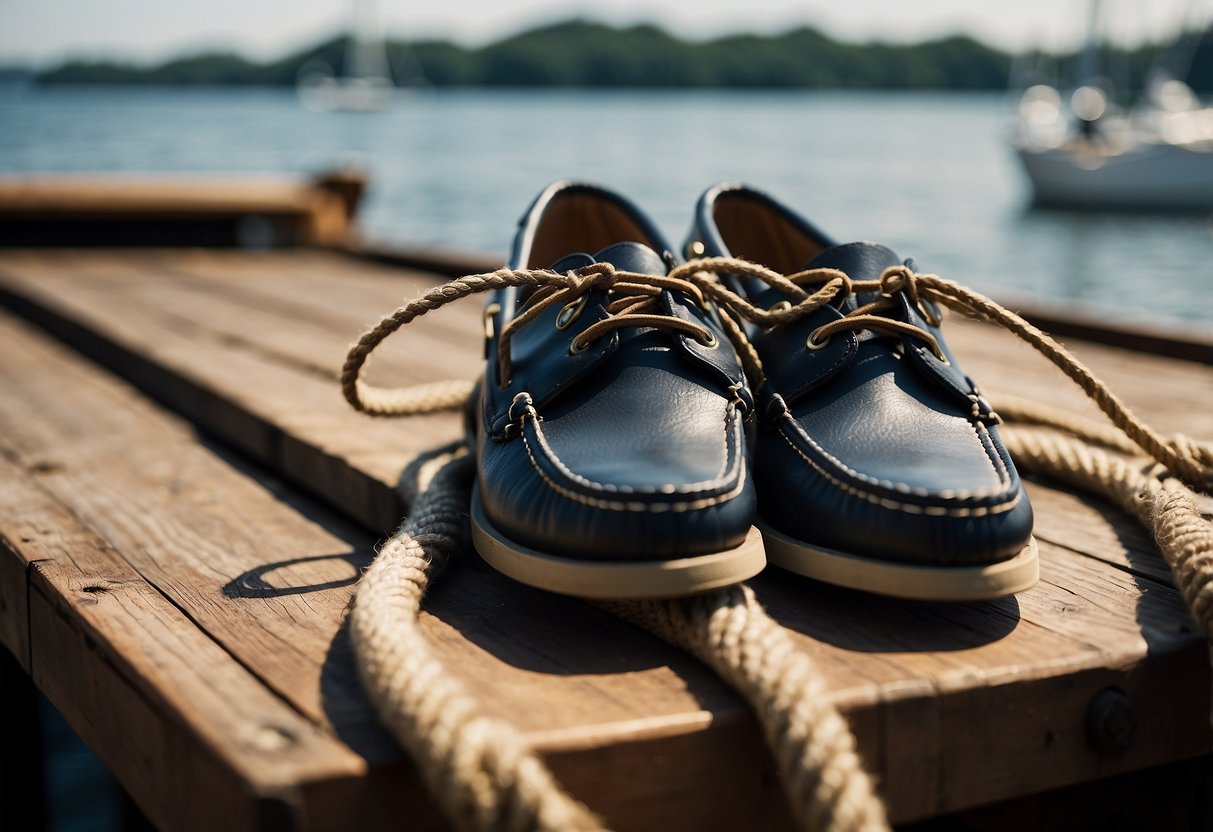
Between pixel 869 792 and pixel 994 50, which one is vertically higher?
pixel 994 50

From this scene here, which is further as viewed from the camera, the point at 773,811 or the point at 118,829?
the point at 118,829

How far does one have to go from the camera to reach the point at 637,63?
3472 inches

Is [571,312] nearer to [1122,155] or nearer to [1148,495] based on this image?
[1148,495]

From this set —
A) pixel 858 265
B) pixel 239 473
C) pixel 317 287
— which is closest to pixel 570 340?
pixel 858 265

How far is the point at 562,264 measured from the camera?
1.70 meters

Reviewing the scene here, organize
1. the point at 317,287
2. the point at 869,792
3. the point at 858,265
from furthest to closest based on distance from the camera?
the point at 317,287
the point at 858,265
the point at 869,792

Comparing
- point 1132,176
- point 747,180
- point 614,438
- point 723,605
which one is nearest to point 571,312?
point 614,438

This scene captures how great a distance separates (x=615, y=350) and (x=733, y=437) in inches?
7.5

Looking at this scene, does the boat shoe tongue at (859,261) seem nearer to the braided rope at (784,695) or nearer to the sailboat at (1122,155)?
the braided rope at (784,695)

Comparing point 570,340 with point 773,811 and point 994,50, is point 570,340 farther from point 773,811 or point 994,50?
point 994,50

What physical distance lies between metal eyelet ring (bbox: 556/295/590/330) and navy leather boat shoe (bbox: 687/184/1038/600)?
259 mm

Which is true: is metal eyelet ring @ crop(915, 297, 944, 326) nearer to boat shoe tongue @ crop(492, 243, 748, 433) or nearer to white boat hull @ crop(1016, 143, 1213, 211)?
boat shoe tongue @ crop(492, 243, 748, 433)

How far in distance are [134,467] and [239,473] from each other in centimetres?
18

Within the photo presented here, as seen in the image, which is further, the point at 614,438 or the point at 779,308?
the point at 779,308
